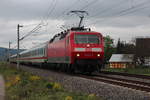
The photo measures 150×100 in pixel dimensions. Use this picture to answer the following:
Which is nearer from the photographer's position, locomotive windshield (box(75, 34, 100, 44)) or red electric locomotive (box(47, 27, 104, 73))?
red electric locomotive (box(47, 27, 104, 73))

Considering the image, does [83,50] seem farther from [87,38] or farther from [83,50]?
[87,38]

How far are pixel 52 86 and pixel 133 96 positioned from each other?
15.0 feet

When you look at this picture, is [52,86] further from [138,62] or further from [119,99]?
[138,62]

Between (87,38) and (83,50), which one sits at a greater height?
(87,38)

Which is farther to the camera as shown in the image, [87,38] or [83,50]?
[87,38]

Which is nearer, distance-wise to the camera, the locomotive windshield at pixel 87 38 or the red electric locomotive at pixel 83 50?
the red electric locomotive at pixel 83 50

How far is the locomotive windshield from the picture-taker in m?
23.4

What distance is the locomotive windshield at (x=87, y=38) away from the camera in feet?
76.9

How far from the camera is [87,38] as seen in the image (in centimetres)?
2367

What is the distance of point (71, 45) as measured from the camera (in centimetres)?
2298

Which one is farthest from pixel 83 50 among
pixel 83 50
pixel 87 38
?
pixel 87 38

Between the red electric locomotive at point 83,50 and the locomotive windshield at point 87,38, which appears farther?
the locomotive windshield at point 87,38

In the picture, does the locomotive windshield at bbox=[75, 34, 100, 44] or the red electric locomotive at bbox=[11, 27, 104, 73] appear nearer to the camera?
the red electric locomotive at bbox=[11, 27, 104, 73]

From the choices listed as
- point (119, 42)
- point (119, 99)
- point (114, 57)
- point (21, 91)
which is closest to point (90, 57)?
point (21, 91)
